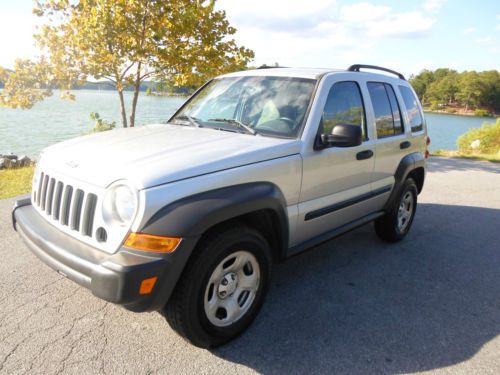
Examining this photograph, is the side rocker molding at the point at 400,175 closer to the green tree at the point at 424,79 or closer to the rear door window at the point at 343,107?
the rear door window at the point at 343,107

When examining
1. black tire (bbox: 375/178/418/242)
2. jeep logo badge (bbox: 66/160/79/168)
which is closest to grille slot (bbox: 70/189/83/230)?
jeep logo badge (bbox: 66/160/79/168)

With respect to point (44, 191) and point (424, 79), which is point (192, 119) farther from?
point (424, 79)

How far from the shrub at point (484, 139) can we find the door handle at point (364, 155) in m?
19.6

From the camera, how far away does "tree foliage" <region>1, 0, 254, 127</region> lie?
823cm

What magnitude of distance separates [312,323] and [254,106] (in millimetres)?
1871

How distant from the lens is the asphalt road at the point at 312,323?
8.18 feet

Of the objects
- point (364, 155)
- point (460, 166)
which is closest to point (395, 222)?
point (364, 155)

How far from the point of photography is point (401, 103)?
445cm

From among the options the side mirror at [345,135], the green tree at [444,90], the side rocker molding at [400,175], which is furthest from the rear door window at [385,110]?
the green tree at [444,90]

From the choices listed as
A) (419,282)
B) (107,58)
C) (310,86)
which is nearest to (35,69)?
(107,58)

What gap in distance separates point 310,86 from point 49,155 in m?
2.17

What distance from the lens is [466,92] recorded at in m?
52.6

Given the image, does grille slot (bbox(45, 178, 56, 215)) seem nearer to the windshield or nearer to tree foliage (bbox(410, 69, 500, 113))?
the windshield

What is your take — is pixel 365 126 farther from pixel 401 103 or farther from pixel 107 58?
pixel 107 58
